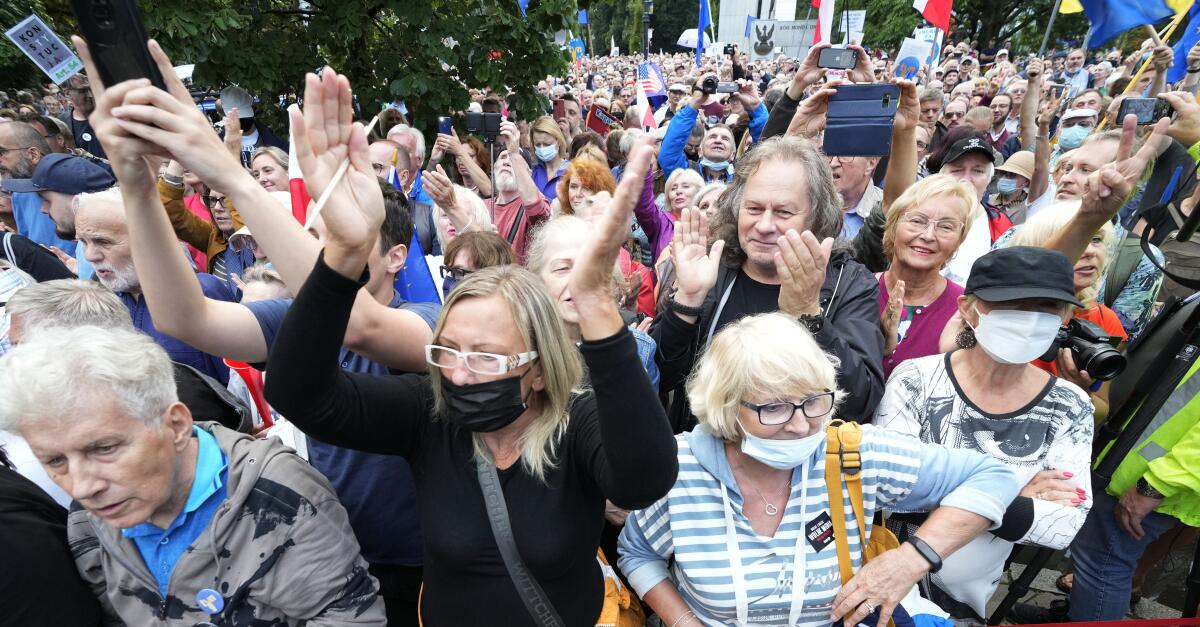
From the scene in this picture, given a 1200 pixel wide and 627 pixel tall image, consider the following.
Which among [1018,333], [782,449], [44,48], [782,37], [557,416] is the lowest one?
[782,37]

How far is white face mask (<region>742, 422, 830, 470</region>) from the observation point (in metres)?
1.92

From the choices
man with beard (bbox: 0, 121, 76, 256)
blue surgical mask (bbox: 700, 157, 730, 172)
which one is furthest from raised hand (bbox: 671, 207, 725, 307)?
man with beard (bbox: 0, 121, 76, 256)

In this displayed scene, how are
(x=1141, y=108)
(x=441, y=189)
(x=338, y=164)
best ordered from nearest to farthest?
(x=338, y=164), (x=1141, y=108), (x=441, y=189)

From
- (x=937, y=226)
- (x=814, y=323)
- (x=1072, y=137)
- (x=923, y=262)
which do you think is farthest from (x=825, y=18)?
(x=814, y=323)

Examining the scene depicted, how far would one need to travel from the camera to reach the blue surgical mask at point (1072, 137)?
6.68 metres

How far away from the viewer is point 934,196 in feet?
9.89

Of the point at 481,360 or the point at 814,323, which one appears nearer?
the point at 481,360

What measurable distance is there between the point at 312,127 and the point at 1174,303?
131 inches

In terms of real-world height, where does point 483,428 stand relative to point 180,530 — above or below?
above

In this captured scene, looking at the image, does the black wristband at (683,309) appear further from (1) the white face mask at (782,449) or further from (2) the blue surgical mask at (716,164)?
(2) the blue surgical mask at (716,164)

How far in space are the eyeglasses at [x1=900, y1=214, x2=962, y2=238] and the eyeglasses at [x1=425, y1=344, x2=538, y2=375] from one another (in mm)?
2119

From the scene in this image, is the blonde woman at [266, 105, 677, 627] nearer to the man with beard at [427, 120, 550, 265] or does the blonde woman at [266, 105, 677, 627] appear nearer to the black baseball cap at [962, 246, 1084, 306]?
the black baseball cap at [962, 246, 1084, 306]

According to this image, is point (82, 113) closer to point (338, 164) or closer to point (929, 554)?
point (338, 164)

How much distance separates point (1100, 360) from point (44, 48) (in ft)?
26.0
